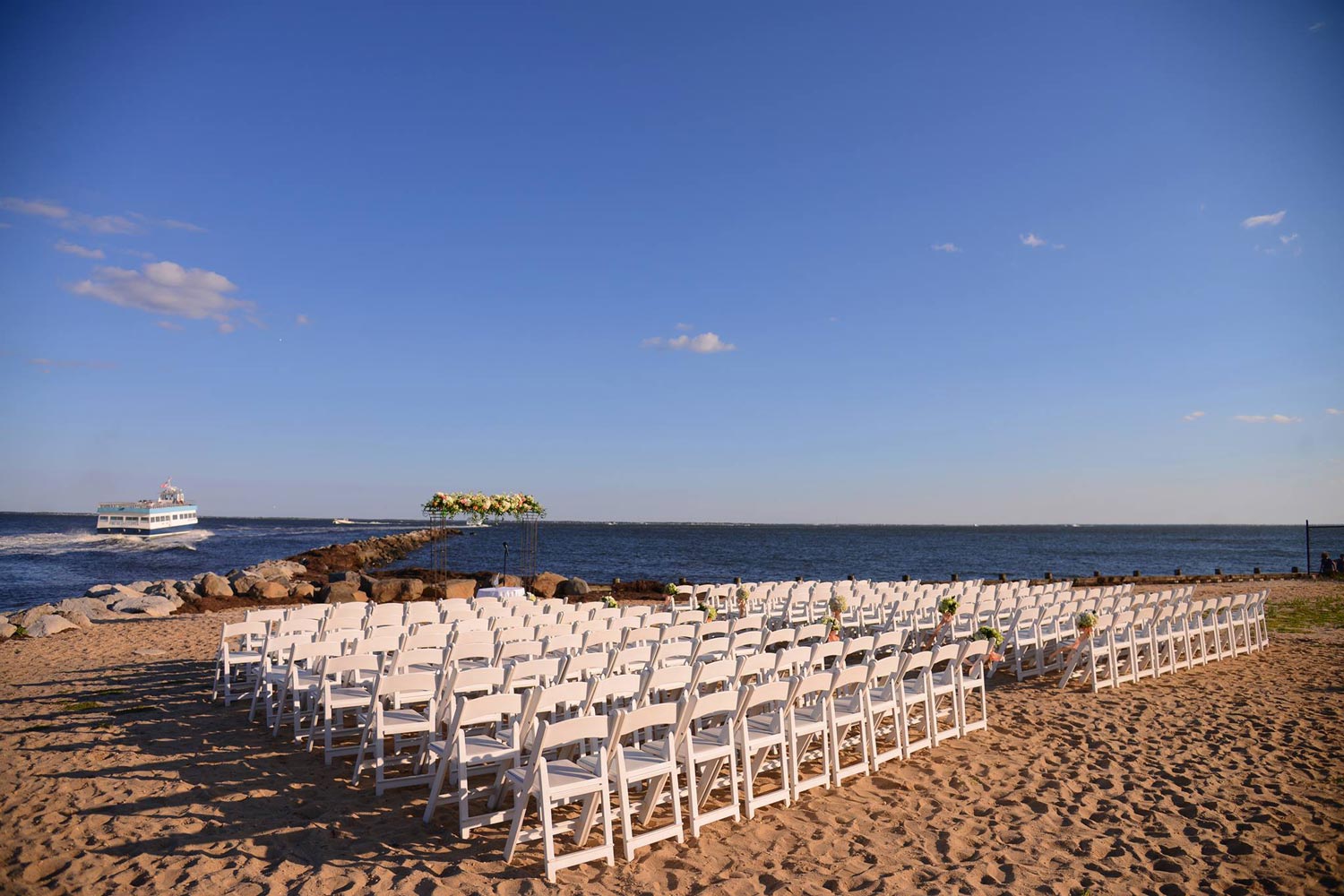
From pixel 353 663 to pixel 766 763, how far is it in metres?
3.05

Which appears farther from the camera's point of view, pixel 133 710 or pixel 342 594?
pixel 342 594

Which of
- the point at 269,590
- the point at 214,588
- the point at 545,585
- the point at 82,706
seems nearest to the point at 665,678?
the point at 82,706

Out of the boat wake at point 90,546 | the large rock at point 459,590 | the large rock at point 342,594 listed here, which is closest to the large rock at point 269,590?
the large rock at point 342,594

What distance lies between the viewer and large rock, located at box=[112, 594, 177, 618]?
15.0 metres

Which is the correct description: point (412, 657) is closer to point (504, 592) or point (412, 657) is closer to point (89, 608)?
point (504, 592)

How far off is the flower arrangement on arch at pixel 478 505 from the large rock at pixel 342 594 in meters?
2.99

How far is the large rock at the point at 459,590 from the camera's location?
17227 mm

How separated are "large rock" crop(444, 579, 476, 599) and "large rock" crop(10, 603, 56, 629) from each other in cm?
686

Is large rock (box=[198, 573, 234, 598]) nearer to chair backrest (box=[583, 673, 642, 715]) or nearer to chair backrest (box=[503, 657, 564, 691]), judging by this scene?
chair backrest (box=[503, 657, 564, 691])

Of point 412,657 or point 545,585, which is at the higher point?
point 412,657

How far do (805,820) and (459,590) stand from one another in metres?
14.2

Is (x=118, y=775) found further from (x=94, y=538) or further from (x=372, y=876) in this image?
(x=94, y=538)

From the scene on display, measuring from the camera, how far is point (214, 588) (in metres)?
18.1

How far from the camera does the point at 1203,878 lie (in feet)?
13.1
